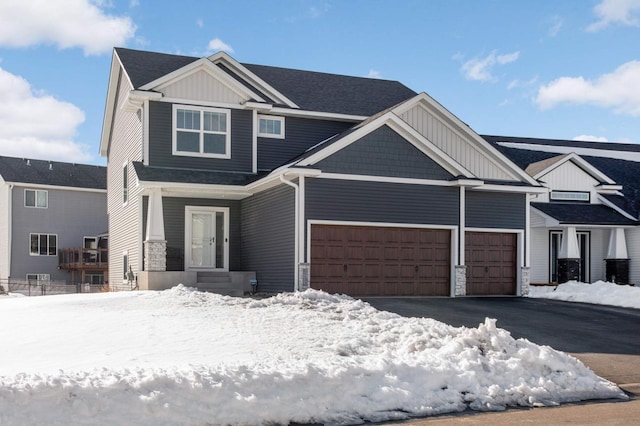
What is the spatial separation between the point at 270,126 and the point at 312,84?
370 cm

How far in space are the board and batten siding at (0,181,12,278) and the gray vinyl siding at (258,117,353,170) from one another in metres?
23.1

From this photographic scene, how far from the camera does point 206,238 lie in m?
21.8

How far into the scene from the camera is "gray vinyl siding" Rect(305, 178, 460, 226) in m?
18.5

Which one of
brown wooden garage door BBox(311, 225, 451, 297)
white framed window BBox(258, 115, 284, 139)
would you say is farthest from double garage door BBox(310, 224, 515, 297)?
white framed window BBox(258, 115, 284, 139)

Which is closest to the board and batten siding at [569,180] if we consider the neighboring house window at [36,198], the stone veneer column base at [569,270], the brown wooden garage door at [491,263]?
the stone veneer column base at [569,270]

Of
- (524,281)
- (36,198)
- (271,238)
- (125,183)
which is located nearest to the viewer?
(271,238)

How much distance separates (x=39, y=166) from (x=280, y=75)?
22.6 metres

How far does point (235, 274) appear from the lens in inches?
794

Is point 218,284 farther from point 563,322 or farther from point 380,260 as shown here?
point 563,322

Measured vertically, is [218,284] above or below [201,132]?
below

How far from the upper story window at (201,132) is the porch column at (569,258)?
44.6ft

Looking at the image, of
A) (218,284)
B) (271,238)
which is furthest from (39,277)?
(271,238)

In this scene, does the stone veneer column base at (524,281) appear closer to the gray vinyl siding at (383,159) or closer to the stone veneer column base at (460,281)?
the stone veneer column base at (460,281)

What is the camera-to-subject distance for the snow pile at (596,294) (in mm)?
19417
